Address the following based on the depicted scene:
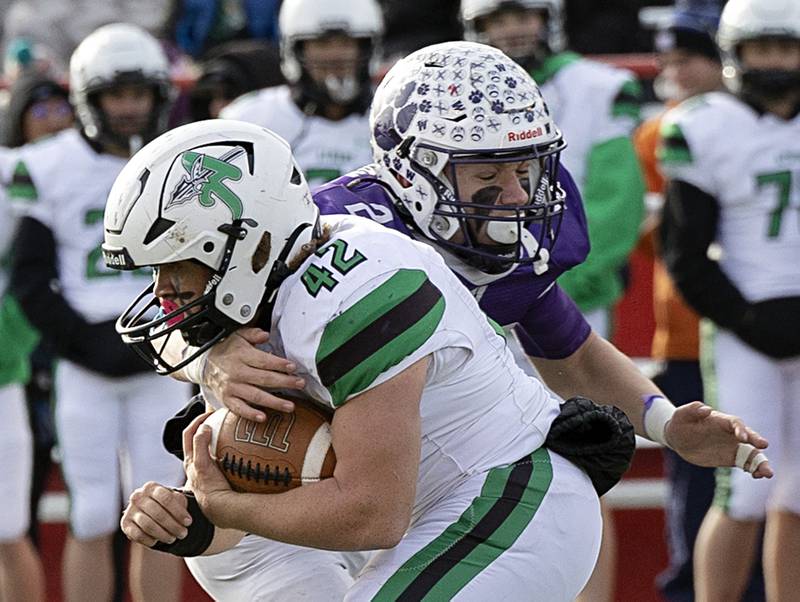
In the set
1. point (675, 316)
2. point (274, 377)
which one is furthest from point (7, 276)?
point (274, 377)

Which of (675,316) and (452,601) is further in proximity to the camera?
(675,316)

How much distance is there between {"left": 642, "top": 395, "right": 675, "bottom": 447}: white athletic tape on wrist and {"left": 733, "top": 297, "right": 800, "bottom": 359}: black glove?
1667 millimetres

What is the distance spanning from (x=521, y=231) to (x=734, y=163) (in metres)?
2.14

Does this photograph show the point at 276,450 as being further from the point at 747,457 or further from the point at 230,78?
the point at 230,78

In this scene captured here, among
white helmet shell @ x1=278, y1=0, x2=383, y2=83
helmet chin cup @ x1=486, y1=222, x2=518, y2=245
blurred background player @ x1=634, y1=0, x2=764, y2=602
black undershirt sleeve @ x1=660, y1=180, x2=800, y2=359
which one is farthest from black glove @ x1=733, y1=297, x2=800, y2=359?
helmet chin cup @ x1=486, y1=222, x2=518, y2=245

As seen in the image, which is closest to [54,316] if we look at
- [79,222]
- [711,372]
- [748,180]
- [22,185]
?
[79,222]

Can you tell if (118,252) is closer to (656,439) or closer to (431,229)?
(431,229)

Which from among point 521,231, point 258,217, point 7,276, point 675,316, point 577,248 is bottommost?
point 675,316

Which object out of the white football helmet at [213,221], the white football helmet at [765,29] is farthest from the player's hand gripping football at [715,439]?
the white football helmet at [765,29]

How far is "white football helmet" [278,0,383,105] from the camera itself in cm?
546

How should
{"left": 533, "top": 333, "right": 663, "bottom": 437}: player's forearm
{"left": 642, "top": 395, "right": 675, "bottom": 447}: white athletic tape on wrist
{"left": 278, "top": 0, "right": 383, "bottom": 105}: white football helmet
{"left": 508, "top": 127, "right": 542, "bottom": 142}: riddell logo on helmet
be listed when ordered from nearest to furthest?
{"left": 508, "top": 127, "right": 542, "bottom": 142}: riddell logo on helmet
{"left": 642, "top": 395, "right": 675, "bottom": 447}: white athletic tape on wrist
{"left": 533, "top": 333, "right": 663, "bottom": 437}: player's forearm
{"left": 278, "top": 0, "right": 383, "bottom": 105}: white football helmet

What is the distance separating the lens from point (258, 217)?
281cm

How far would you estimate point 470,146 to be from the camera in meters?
3.15

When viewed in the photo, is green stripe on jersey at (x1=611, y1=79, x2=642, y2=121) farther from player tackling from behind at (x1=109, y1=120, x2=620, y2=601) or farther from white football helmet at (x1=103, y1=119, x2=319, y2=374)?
white football helmet at (x1=103, y1=119, x2=319, y2=374)
